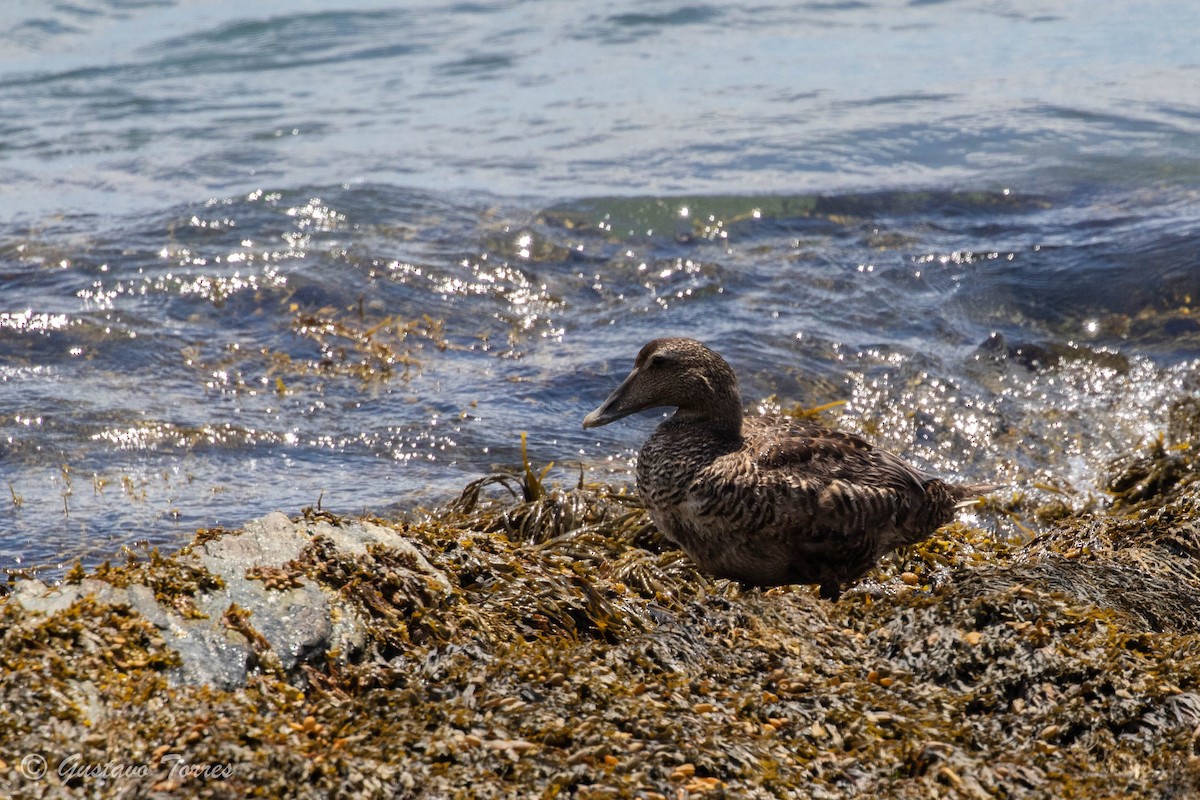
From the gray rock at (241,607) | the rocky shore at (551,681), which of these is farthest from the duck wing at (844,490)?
the gray rock at (241,607)

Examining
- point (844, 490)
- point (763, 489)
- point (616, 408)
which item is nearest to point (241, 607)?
point (763, 489)

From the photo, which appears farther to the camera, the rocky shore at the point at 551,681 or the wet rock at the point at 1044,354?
the wet rock at the point at 1044,354

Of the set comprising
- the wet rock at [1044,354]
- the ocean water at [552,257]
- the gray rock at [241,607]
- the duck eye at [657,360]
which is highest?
the duck eye at [657,360]

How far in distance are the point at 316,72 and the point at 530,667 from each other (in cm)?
1830

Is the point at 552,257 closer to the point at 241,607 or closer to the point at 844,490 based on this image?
the point at 844,490

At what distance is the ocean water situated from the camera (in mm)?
7160

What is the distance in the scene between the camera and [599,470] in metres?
6.94

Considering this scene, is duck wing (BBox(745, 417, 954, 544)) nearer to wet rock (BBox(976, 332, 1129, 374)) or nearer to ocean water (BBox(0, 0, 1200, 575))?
ocean water (BBox(0, 0, 1200, 575))

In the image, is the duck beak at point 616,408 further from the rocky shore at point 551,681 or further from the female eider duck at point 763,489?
the rocky shore at point 551,681

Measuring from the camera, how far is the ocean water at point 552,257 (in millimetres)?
7160

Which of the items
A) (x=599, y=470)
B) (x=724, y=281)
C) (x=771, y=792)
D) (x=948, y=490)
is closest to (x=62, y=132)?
(x=724, y=281)

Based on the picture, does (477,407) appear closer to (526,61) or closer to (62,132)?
(62,132)

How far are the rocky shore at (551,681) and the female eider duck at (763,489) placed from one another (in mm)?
310

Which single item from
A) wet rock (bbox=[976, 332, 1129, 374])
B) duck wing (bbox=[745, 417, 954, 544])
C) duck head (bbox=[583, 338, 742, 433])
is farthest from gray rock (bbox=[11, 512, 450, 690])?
wet rock (bbox=[976, 332, 1129, 374])
